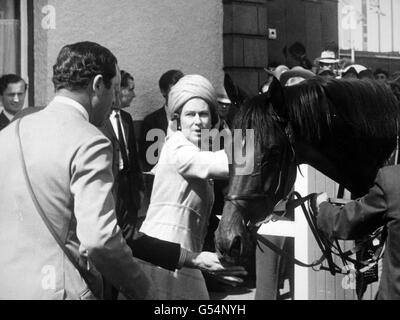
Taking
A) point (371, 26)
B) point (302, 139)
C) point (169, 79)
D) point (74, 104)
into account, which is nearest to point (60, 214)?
point (74, 104)

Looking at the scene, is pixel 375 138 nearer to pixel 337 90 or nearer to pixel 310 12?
pixel 337 90

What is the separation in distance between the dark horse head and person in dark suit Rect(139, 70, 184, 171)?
390 cm

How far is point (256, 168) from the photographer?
3.82 meters

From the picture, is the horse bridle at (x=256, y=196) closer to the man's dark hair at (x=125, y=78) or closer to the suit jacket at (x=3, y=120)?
the suit jacket at (x=3, y=120)

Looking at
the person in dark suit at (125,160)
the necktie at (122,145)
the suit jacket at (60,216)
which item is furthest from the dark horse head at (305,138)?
the necktie at (122,145)

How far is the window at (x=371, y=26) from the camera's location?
10.6 m

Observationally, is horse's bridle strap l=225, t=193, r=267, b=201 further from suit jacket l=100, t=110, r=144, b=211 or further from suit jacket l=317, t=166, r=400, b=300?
suit jacket l=100, t=110, r=144, b=211

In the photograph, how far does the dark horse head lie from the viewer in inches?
150

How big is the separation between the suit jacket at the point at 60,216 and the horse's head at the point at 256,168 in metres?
0.87

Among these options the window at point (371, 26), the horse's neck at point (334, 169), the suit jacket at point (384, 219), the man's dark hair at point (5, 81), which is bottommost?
the suit jacket at point (384, 219)

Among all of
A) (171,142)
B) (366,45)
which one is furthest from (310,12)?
(171,142)

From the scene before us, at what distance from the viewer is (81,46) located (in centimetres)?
325
